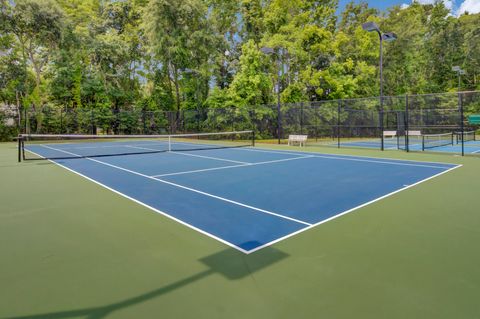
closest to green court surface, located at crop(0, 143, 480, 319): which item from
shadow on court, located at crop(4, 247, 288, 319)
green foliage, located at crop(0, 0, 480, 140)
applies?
shadow on court, located at crop(4, 247, 288, 319)

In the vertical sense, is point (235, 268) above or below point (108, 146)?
below

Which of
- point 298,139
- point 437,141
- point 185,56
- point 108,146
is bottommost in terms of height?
point 437,141

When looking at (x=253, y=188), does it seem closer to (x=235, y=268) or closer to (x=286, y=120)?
(x=235, y=268)

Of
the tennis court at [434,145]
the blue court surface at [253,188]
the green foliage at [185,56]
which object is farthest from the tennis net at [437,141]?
the blue court surface at [253,188]

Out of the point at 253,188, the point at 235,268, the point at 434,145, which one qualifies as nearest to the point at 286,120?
the point at 434,145

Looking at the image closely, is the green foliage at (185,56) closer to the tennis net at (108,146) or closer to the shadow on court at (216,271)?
the tennis net at (108,146)

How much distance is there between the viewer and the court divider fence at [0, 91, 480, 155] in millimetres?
21609

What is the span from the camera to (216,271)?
3.05 meters

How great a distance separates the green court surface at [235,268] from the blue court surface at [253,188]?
0.33 meters

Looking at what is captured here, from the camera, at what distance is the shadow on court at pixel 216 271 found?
2377 millimetres

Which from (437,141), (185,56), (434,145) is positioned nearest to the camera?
(434,145)

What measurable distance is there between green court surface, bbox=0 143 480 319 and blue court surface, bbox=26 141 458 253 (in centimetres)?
33

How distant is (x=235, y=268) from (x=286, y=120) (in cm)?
1944

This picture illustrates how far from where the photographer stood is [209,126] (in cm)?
2541
